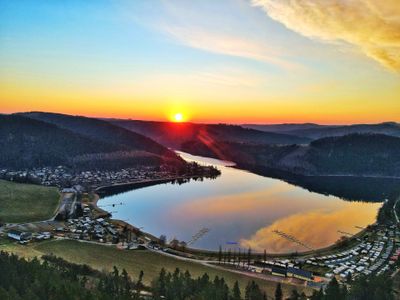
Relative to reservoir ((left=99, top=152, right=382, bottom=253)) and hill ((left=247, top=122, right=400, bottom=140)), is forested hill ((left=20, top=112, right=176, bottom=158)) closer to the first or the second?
reservoir ((left=99, top=152, right=382, bottom=253))

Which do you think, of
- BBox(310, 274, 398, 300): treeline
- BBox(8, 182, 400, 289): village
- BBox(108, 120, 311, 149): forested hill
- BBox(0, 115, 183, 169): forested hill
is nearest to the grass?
BBox(8, 182, 400, 289): village

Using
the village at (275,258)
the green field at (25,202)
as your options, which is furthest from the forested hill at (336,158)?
the green field at (25,202)

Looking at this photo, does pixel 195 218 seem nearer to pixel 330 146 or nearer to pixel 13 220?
pixel 13 220

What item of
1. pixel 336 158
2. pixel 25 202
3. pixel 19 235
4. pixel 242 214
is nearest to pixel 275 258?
pixel 242 214

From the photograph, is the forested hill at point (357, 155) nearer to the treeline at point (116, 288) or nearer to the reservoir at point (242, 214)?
the reservoir at point (242, 214)

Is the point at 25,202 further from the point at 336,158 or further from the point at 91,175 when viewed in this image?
the point at 336,158

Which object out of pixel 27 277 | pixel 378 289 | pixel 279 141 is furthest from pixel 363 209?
pixel 279 141
